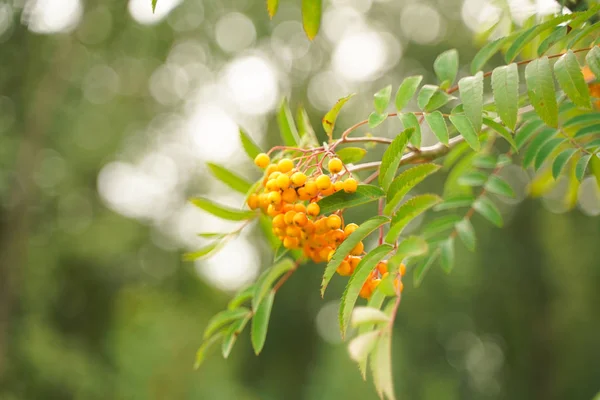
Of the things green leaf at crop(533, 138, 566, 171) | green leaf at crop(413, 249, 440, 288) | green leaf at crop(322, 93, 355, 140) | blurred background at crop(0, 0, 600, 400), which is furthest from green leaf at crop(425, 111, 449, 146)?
blurred background at crop(0, 0, 600, 400)

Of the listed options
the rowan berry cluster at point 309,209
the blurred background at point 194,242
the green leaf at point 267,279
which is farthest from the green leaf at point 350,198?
the blurred background at point 194,242

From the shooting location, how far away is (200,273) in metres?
6.55

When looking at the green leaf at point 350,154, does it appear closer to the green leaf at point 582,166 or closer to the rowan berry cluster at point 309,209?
the rowan berry cluster at point 309,209

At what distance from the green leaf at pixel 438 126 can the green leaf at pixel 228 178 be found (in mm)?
341

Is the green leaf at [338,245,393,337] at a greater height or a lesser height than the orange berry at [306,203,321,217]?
lesser

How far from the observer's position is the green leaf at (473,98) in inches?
23.9

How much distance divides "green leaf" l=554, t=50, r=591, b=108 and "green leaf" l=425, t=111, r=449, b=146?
15 centimetres

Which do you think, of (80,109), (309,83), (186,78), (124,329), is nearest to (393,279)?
(124,329)

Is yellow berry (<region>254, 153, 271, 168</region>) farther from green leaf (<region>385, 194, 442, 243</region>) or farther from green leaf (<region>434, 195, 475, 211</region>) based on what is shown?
green leaf (<region>434, 195, 475, 211</region>)

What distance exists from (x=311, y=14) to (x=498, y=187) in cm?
58

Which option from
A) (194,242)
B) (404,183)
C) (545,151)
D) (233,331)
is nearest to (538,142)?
(545,151)

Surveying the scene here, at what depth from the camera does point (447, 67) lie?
0.82 metres

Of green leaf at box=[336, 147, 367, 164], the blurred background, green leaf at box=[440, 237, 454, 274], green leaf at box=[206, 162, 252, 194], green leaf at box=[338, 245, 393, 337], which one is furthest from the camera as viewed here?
the blurred background

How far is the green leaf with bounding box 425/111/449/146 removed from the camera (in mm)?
665
